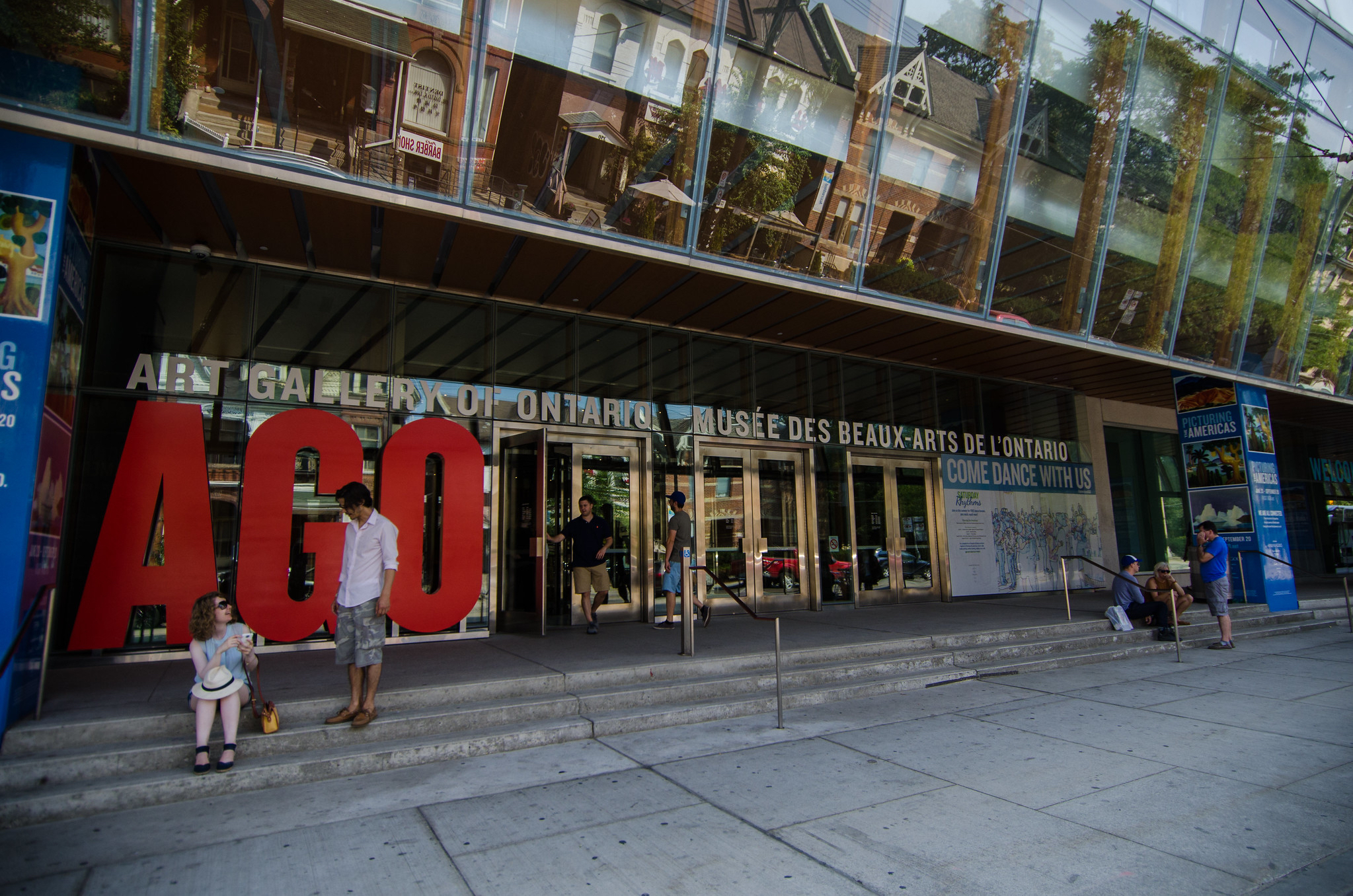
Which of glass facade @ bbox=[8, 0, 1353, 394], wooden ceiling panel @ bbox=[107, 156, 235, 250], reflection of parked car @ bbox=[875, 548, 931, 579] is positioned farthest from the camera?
reflection of parked car @ bbox=[875, 548, 931, 579]

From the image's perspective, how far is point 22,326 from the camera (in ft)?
16.1

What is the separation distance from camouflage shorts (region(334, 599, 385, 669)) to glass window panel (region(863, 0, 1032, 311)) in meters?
7.09

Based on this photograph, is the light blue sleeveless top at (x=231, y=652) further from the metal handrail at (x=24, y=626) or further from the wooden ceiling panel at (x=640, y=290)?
the wooden ceiling panel at (x=640, y=290)

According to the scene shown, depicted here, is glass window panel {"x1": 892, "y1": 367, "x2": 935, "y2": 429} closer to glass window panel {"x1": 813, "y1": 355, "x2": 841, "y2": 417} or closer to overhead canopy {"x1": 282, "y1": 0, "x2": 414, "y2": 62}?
glass window panel {"x1": 813, "y1": 355, "x2": 841, "y2": 417}

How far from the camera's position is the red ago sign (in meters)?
7.14

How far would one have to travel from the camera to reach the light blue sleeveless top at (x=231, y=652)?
4715 mm

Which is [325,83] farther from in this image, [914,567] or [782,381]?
[914,567]

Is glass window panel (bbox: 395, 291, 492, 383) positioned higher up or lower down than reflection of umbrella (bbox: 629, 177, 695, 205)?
lower down

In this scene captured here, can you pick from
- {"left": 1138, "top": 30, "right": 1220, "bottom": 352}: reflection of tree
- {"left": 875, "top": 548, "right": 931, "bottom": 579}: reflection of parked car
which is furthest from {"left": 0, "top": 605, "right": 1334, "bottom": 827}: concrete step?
{"left": 1138, "top": 30, "right": 1220, "bottom": 352}: reflection of tree

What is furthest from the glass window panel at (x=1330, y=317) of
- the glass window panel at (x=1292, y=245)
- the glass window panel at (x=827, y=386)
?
the glass window panel at (x=827, y=386)

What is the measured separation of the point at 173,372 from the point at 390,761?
5.32m

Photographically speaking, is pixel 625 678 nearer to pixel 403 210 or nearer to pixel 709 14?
pixel 403 210

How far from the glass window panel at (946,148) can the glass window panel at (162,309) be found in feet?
25.0

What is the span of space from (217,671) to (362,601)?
98cm
